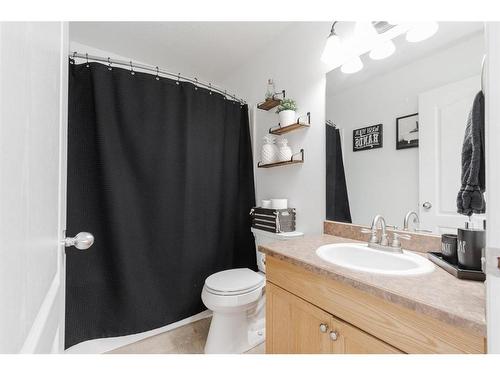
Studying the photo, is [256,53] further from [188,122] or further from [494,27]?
[494,27]

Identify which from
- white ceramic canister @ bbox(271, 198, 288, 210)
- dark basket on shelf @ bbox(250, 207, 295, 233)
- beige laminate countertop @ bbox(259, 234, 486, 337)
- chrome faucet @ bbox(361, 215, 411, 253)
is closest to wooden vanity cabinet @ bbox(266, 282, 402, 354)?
beige laminate countertop @ bbox(259, 234, 486, 337)

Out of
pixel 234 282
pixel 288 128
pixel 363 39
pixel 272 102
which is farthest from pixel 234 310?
pixel 363 39

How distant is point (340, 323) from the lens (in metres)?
0.75

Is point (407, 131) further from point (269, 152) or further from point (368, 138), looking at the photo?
point (269, 152)

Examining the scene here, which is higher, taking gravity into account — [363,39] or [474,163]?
[363,39]

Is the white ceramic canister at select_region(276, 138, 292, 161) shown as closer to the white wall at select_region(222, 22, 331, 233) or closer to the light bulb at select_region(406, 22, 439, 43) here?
the white wall at select_region(222, 22, 331, 233)

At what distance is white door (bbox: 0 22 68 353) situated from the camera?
266 mm

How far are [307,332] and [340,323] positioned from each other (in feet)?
0.58

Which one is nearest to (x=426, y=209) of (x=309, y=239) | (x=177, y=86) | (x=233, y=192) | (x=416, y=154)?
(x=416, y=154)

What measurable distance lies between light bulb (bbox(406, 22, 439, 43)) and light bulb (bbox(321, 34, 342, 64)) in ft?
1.08

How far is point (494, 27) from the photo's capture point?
0.38 m

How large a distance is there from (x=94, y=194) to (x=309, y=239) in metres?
1.34

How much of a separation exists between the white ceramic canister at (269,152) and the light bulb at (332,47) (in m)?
0.66

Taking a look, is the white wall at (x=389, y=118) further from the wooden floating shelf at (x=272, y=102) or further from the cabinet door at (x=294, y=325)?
the cabinet door at (x=294, y=325)
